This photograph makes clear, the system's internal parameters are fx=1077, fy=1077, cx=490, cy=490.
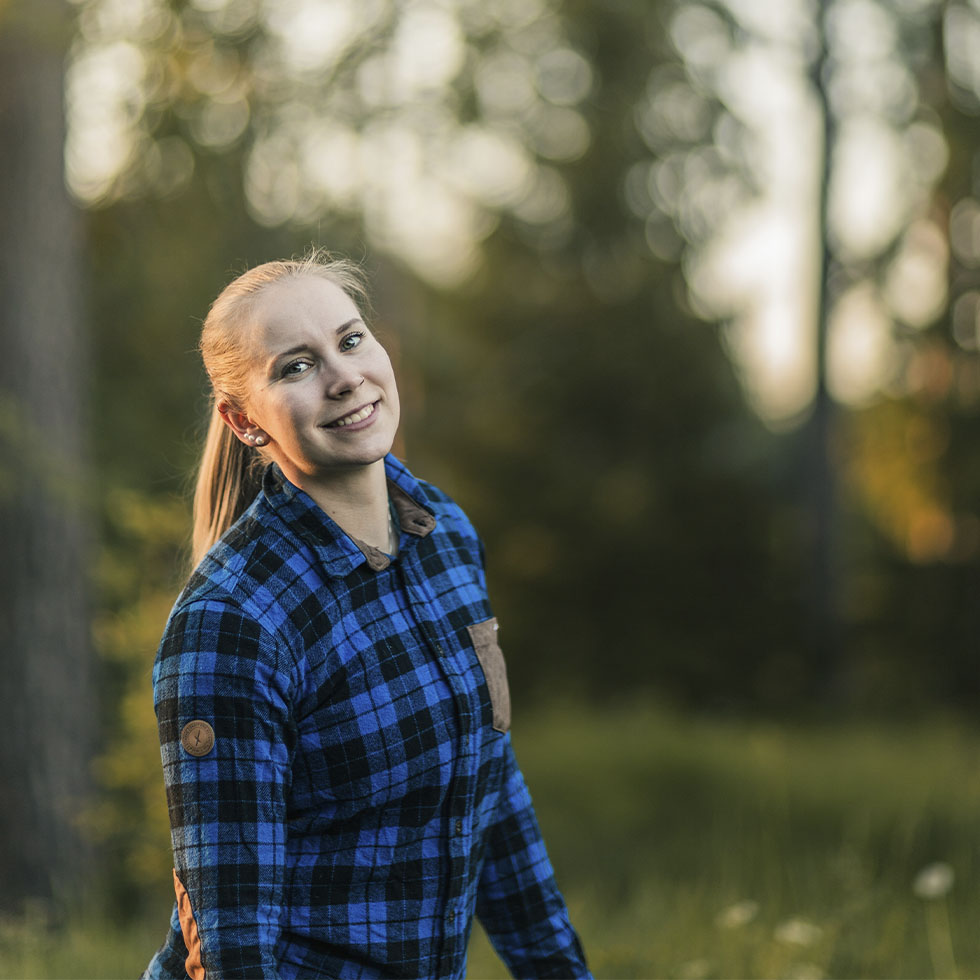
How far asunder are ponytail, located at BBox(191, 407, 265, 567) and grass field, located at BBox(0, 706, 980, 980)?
1.90 metres

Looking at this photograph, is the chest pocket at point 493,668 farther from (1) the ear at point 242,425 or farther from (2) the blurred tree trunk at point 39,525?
(2) the blurred tree trunk at point 39,525

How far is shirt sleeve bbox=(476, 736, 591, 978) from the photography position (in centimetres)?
213

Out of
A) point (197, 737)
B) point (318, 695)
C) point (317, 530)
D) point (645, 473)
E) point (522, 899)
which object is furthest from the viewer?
point (645, 473)

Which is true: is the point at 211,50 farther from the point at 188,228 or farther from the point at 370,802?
the point at 370,802

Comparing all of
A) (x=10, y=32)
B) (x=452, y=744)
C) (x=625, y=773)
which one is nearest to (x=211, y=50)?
(x=10, y=32)

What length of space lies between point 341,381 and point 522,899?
3.63 ft

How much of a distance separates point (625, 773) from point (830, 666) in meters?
4.79

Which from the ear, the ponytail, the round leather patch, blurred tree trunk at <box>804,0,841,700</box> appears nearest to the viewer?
the round leather patch

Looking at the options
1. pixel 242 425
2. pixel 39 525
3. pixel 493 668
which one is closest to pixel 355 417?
pixel 242 425

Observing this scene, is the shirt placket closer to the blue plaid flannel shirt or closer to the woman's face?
the blue plaid flannel shirt

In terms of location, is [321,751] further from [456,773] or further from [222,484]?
[222,484]

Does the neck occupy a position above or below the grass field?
above

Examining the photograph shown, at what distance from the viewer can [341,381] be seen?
1.74 m

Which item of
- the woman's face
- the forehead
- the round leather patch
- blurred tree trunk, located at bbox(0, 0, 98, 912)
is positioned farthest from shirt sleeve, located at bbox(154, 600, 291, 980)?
blurred tree trunk, located at bbox(0, 0, 98, 912)
